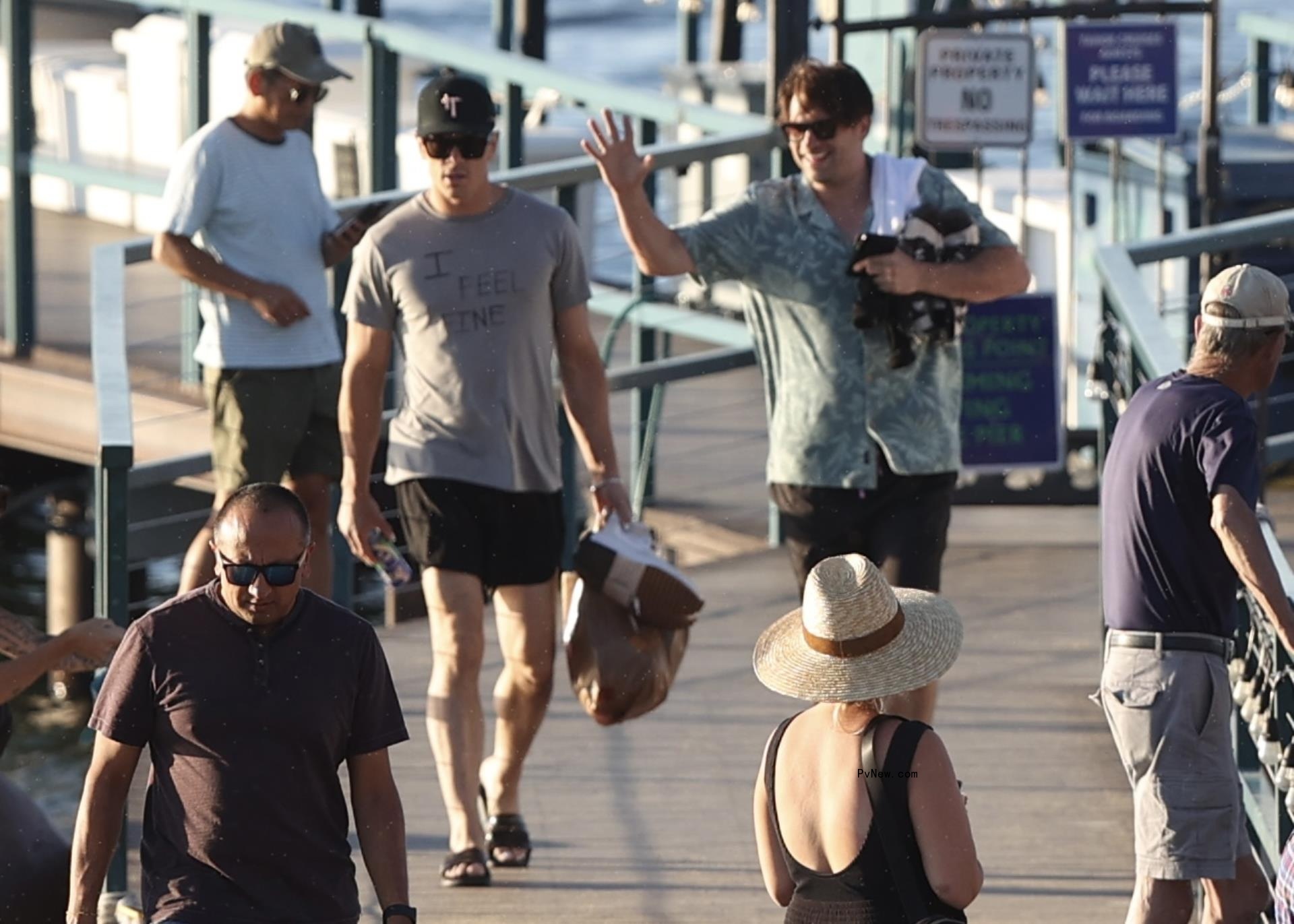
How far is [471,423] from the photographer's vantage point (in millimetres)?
6340

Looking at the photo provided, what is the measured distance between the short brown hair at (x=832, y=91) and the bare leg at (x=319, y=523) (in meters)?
1.91

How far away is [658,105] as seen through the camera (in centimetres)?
1015

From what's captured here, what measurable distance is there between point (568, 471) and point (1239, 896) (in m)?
4.11

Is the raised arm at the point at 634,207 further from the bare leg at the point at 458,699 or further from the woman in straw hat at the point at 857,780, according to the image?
the woman in straw hat at the point at 857,780

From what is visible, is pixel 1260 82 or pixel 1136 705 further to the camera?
pixel 1260 82

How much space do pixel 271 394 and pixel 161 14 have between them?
14.1 metres

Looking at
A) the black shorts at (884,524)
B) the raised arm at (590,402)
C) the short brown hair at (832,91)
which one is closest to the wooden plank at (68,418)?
the raised arm at (590,402)

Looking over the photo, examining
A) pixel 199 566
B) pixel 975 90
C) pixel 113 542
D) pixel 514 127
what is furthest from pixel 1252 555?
pixel 514 127

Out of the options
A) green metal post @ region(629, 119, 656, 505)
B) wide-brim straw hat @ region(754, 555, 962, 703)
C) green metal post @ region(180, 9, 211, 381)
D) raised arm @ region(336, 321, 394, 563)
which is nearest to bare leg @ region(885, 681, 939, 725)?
raised arm @ region(336, 321, 394, 563)

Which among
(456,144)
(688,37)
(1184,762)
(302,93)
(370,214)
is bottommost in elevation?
→ (1184,762)

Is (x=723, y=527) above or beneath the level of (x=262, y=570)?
beneath

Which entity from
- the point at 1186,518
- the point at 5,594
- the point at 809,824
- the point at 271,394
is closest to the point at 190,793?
the point at 809,824

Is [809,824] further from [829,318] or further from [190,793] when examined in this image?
[829,318]

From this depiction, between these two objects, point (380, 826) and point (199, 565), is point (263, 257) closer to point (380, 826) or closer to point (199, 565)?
point (199, 565)
